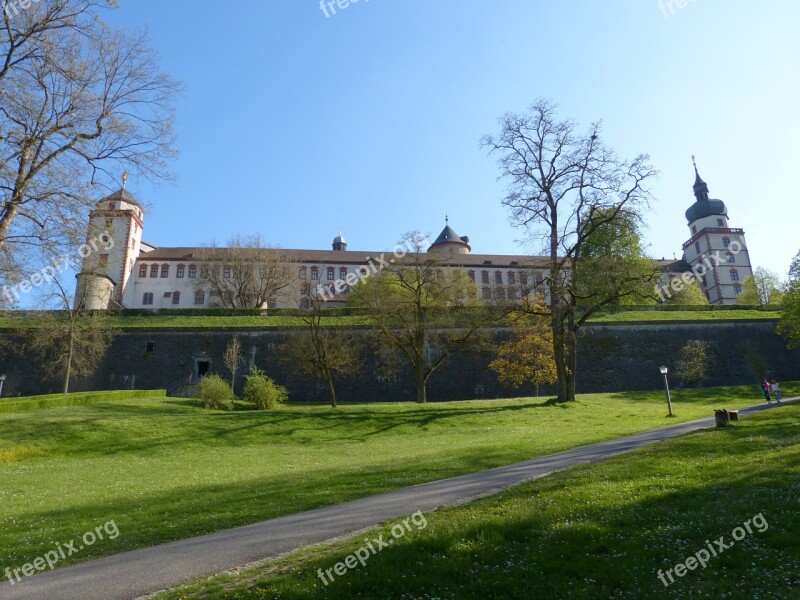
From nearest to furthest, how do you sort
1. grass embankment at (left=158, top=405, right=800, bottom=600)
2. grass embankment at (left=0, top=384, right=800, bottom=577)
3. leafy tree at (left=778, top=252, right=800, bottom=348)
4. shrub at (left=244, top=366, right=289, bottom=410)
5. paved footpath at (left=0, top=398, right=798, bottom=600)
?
grass embankment at (left=158, top=405, right=800, bottom=600) < paved footpath at (left=0, top=398, right=798, bottom=600) < grass embankment at (left=0, top=384, right=800, bottom=577) < shrub at (left=244, top=366, right=289, bottom=410) < leafy tree at (left=778, top=252, right=800, bottom=348)

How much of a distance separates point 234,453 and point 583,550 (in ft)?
52.6

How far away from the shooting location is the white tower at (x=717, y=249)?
82.6 metres

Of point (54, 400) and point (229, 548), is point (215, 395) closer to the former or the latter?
point (54, 400)

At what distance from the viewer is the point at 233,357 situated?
127ft

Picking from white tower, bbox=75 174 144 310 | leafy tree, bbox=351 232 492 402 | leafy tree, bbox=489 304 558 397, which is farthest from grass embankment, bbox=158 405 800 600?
white tower, bbox=75 174 144 310

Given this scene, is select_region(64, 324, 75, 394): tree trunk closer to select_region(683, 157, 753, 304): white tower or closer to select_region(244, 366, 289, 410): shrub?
select_region(244, 366, 289, 410): shrub

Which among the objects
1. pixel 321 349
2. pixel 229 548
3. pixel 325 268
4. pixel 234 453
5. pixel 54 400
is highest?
pixel 325 268

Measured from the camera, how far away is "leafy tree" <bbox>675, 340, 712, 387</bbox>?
40.5 metres

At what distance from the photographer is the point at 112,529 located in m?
8.66

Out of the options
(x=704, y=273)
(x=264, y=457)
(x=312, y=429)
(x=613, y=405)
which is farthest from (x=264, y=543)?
(x=704, y=273)

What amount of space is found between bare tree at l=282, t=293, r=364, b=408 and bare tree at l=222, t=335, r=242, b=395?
3533mm

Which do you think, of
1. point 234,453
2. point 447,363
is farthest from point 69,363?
point 447,363

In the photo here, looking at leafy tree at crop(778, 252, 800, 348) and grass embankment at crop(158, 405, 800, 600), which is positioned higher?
leafy tree at crop(778, 252, 800, 348)

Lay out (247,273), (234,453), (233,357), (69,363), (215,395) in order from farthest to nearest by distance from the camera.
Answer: (247,273)
(233,357)
(69,363)
(215,395)
(234,453)
